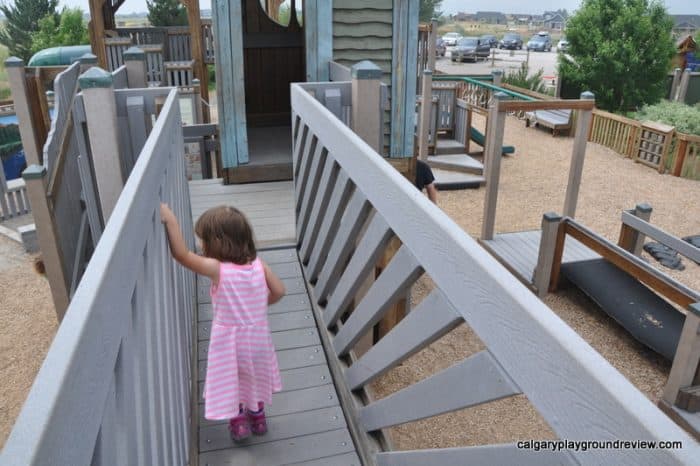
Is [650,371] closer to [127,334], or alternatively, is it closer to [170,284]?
[170,284]

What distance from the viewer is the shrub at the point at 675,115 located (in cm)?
1402

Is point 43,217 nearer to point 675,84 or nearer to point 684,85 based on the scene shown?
point 684,85

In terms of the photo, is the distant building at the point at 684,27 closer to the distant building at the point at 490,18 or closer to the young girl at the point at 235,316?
the young girl at the point at 235,316

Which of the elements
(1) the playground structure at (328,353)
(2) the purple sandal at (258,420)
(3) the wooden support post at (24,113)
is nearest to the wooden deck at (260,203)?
(1) the playground structure at (328,353)

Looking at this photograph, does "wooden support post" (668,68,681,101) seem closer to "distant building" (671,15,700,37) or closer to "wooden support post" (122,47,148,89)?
"distant building" (671,15,700,37)

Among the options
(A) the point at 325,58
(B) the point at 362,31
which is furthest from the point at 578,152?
(A) the point at 325,58

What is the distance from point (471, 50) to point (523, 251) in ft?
116

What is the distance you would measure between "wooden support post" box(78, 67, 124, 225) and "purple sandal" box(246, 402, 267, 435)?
1465 millimetres

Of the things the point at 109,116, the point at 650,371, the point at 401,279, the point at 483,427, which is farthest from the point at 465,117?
the point at 401,279

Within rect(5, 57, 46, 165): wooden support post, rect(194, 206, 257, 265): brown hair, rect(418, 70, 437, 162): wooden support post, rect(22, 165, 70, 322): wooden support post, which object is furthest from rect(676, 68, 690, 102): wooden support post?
rect(194, 206, 257, 265): brown hair

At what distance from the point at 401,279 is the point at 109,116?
219 centimetres

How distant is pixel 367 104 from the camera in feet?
12.5

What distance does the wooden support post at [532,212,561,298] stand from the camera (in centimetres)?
655

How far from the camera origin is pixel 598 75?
17141 mm
